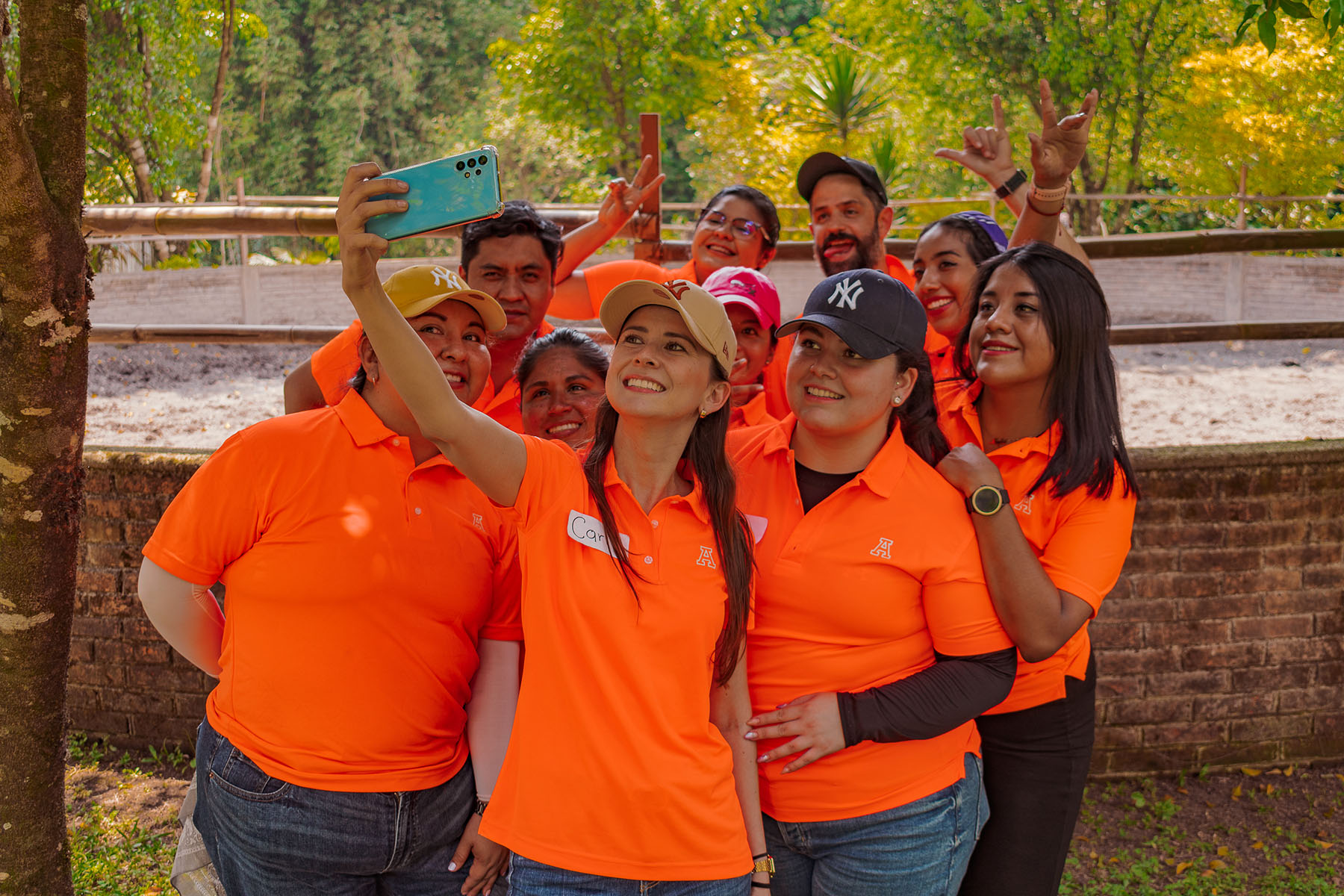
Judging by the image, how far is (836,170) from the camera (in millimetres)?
3607

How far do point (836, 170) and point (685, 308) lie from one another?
1866 millimetres

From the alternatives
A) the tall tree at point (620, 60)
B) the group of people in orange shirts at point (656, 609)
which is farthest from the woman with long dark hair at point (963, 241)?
the tall tree at point (620, 60)

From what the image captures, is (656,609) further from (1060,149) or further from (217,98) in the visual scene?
(217,98)

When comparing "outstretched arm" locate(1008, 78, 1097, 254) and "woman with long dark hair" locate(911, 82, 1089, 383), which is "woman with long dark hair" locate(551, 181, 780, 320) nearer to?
"woman with long dark hair" locate(911, 82, 1089, 383)

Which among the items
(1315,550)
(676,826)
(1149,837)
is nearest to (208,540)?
(676,826)

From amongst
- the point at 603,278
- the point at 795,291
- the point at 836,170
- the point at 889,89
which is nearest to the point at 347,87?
the point at 889,89

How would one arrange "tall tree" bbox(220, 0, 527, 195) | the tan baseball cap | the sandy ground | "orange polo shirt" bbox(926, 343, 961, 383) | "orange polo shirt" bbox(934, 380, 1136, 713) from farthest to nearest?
"tall tree" bbox(220, 0, 527, 195)
the sandy ground
"orange polo shirt" bbox(926, 343, 961, 383)
"orange polo shirt" bbox(934, 380, 1136, 713)
the tan baseball cap

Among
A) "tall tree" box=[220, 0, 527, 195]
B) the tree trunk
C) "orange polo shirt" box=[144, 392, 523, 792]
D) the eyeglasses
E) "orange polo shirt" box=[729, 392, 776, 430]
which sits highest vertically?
"tall tree" box=[220, 0, 527, 195]

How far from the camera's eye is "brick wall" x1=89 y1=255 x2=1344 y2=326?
13.9 meters

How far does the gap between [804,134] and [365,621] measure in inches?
688

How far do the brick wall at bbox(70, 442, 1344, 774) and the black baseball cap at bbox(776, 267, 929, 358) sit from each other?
2383mm

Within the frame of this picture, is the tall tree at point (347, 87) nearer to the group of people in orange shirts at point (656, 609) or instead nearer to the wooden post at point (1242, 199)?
the wooden post at point (1242, 199)

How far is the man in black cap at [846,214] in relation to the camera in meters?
3.56

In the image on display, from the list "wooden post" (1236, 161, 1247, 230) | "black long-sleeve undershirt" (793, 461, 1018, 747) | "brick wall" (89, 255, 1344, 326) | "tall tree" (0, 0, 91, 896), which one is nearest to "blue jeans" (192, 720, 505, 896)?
"tall tree" (0, 0, 91, 896)
